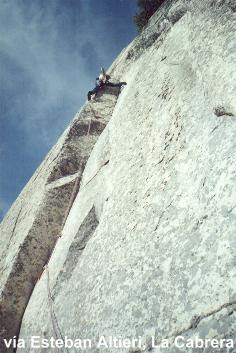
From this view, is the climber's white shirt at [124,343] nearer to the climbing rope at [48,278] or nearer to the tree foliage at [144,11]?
the climbing rope at [48,278]

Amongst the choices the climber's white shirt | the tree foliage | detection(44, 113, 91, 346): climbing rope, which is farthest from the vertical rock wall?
the tree foliage

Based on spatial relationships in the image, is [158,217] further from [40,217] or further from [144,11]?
[144,11]

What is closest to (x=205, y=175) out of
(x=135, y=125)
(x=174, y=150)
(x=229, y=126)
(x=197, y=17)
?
(x=229, y=126)

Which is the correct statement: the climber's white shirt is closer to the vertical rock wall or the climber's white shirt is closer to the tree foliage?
the vertical rock wall

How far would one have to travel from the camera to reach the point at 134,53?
344 inches

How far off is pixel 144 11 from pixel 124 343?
471 inches

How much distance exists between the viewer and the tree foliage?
1198cm

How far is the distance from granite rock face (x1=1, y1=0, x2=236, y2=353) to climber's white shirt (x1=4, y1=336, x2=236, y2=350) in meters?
0.04

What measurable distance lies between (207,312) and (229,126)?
6.30ft

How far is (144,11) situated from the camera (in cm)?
1226

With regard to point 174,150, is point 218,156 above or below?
below

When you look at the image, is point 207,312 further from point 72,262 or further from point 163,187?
point 72,262

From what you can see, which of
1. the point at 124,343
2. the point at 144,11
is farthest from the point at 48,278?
the point at 144,11

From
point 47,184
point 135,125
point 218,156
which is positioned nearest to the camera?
point 218,156
